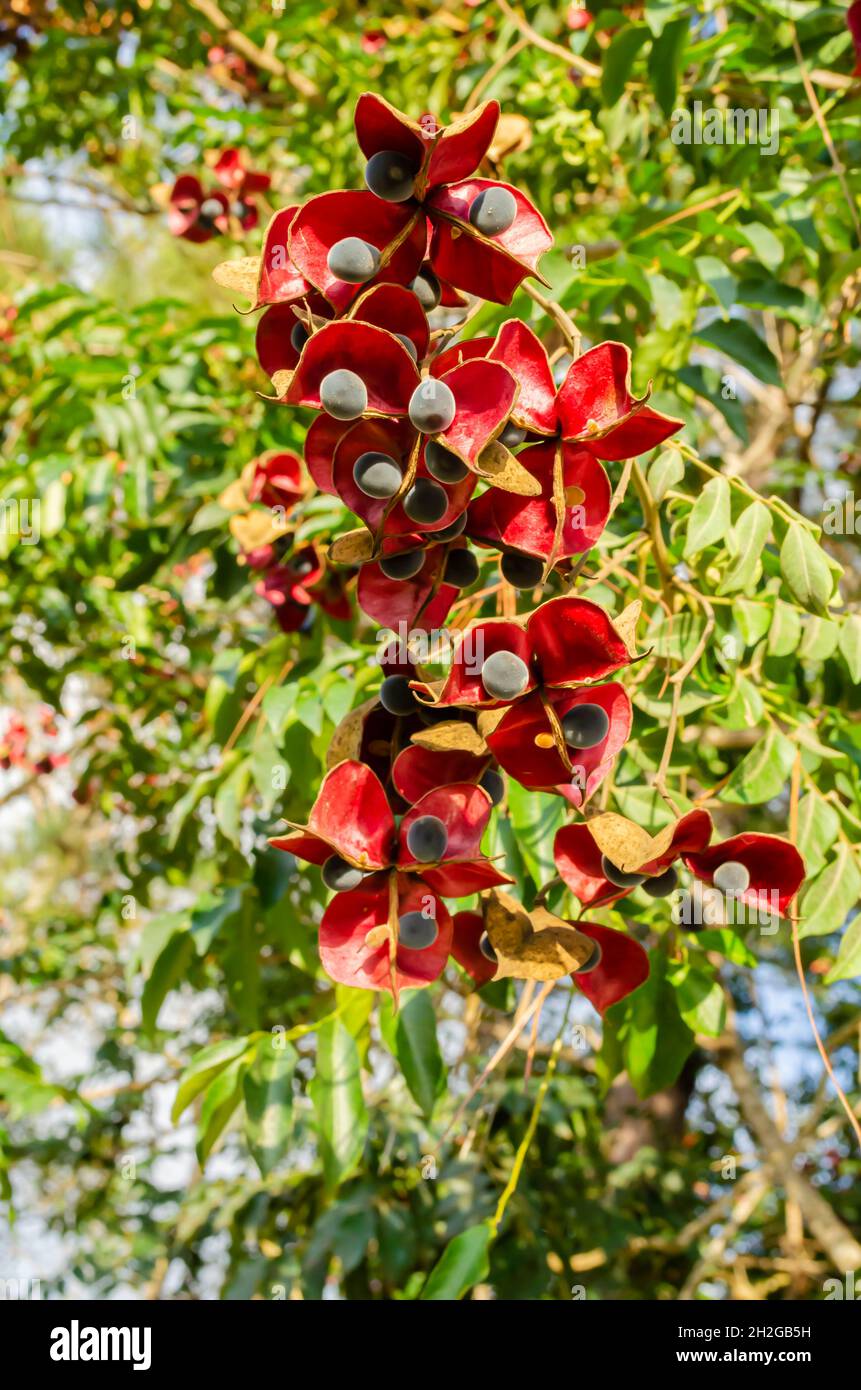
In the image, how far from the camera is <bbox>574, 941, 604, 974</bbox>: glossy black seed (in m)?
0.88

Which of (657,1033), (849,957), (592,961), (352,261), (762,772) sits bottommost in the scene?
(657,1033)

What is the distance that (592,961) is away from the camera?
908 mm

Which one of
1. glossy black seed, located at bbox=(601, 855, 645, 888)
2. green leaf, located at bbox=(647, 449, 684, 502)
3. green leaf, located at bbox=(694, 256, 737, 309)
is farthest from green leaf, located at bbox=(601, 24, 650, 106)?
glossy black seed, located at bbox=(601, 855, 645, 888)

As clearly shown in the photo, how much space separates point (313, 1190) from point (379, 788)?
2255mm

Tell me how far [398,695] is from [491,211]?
33 cm

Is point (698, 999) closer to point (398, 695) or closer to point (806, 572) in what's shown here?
point (806, 572)

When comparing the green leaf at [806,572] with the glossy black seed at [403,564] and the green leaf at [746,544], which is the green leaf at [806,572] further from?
the glossy black seed at [403,564]

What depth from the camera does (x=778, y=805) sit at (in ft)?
12.3

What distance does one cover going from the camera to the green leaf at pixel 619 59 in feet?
5.82

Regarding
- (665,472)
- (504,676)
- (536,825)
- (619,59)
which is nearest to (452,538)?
(504,676)

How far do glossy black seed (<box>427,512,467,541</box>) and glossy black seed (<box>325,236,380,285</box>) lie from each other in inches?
6.5

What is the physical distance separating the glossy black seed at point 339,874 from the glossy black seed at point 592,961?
169 mm
